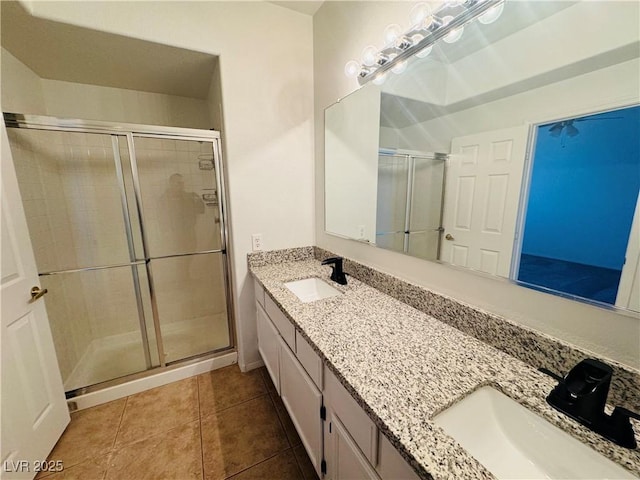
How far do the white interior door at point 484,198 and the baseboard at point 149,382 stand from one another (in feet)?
6.31

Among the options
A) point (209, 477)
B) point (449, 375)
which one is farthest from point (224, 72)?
point (209, 477)

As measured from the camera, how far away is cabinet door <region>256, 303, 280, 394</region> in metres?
1.47

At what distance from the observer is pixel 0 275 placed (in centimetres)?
112

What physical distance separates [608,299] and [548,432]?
0.38 m

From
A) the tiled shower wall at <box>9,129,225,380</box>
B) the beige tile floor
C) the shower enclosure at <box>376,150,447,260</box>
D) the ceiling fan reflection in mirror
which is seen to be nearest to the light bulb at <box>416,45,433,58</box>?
the shower enclosure at <box>376,150,447,260</box>

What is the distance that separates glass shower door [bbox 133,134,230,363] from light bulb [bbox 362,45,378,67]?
1382 mm

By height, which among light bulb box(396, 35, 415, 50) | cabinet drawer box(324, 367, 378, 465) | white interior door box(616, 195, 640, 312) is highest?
light bulb box(396, 35, 415, 50)

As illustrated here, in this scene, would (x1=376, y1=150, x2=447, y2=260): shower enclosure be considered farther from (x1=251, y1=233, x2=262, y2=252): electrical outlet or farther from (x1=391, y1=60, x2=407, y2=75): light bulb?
(x1=251, y1=233, x2=262, y2=252): electrical outlet

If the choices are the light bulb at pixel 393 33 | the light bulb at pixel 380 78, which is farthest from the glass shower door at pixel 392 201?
the light bulb at pixel 393 33

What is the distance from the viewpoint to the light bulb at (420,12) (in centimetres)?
98

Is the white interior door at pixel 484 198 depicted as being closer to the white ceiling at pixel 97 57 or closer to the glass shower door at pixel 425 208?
the glass shower door at pixel 425 208

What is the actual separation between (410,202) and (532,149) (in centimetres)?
56

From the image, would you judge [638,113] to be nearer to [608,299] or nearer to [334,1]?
[608,299]

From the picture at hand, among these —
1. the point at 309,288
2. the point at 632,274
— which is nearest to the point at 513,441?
the point at 632,274
